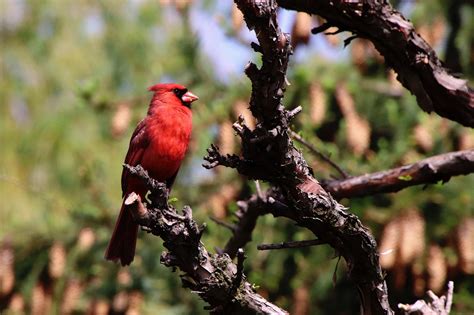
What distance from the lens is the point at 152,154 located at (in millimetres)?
4895

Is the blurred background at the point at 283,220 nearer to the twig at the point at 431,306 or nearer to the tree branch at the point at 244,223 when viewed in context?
the tree branch at the point at 244,223

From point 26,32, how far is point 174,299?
5246mm

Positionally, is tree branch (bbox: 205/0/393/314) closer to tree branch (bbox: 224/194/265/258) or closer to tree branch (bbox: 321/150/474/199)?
tree branch (bbox: 321/150/474/199)

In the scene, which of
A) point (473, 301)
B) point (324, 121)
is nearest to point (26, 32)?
point (324, 121)

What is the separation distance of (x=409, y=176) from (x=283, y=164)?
1278 millimetres

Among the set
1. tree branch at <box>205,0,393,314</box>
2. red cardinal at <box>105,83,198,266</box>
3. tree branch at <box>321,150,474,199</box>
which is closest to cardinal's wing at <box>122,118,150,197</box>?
red cardinal at <box>105,83,198,266</box>

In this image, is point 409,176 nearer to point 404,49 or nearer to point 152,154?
Answer: point 404,49

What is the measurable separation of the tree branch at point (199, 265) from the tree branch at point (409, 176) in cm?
123

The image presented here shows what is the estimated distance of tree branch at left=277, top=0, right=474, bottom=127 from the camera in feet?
12.4

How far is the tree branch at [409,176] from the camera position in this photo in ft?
13.5

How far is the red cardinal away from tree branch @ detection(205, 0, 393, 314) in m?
1.59

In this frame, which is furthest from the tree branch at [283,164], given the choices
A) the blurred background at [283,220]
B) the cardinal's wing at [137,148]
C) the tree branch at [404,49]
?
the blurred background at [283,220]

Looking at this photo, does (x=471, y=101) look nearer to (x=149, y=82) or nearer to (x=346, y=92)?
(x=346, y=92)

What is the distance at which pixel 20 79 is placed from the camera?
10.7 meters
